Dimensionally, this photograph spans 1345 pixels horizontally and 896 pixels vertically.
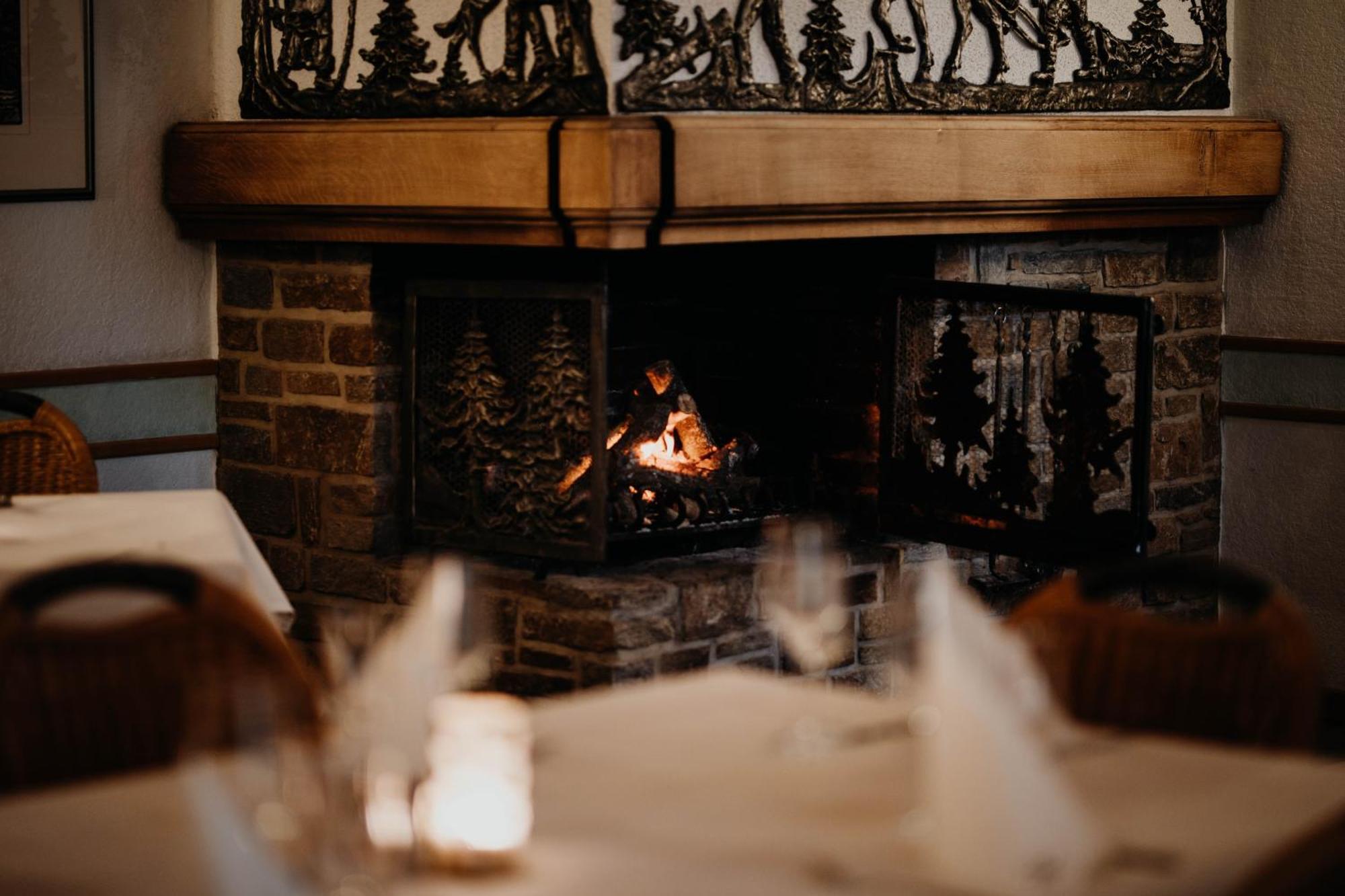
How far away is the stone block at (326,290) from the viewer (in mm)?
4258

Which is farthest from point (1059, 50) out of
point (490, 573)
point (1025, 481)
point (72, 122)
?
point (72, 122)

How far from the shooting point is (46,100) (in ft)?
14.0

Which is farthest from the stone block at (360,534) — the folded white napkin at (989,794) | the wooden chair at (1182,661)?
the folded white napkin at (989,794)

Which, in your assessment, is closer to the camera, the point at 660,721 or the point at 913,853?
the point at 913,853

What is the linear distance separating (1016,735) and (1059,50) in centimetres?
333

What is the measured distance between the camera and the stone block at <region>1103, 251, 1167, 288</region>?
15.9 ft

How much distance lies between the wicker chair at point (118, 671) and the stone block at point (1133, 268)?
3.25 m

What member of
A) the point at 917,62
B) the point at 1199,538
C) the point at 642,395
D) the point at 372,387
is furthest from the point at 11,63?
the point at 1199,538

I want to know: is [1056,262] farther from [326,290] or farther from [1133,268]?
[326,290]

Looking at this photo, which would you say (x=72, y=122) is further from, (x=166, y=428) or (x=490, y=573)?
(x=490, y=573)

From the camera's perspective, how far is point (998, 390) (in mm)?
4250

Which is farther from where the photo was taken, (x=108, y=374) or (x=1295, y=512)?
(x=1295, y=512)

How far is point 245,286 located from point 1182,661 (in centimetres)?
299

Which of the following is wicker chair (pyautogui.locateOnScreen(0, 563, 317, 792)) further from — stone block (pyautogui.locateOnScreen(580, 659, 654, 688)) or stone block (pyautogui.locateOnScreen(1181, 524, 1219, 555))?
stone block (pyautogui.locateOnScreen(1181, 524, 1219, 555))
